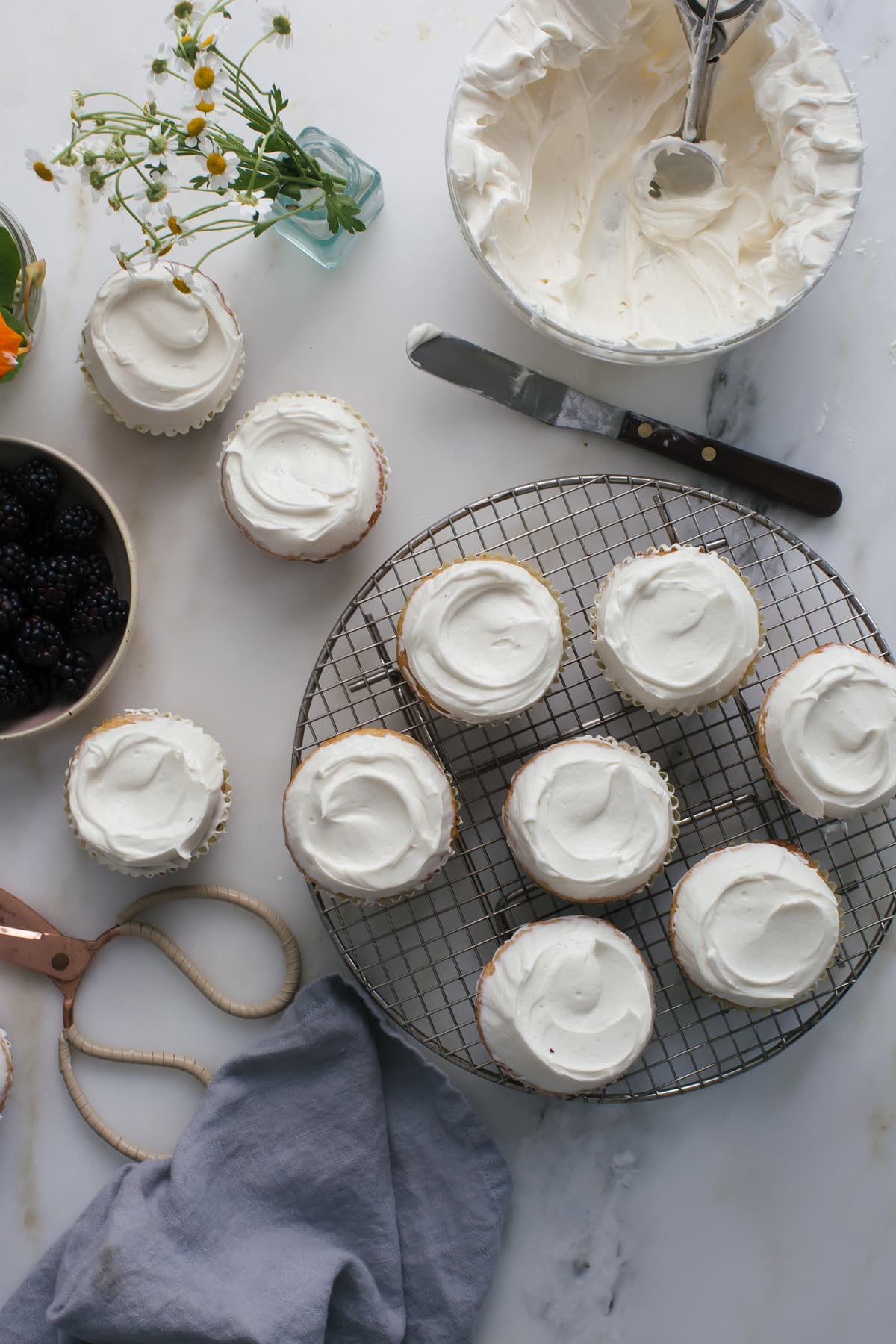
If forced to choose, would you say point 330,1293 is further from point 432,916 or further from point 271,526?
point 271,526

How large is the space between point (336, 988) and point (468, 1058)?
1.02 ft

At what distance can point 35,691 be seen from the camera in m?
2.14

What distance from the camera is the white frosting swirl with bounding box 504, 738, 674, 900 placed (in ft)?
6.34

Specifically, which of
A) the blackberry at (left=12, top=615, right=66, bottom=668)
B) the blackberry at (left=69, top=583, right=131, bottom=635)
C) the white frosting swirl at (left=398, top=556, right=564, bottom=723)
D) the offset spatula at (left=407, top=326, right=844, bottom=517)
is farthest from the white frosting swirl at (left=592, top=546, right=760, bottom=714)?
the blackberry at (left=12, top=615, right=66, bottom=668)

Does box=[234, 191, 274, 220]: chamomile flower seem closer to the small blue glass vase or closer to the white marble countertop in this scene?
the small blue glass vase

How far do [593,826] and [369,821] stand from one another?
0.42 m

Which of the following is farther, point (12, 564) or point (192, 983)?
point (192, 983)

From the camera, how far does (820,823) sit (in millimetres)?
2186

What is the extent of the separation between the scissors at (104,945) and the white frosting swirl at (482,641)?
67 cm

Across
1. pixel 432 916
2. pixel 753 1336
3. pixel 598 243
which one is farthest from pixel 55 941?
pixel 598 243

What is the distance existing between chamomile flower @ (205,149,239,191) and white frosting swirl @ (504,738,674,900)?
117cm

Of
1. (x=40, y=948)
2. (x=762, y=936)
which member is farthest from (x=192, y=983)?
(x=762, y=936)

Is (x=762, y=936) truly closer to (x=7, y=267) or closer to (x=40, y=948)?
(x=40, y=948)

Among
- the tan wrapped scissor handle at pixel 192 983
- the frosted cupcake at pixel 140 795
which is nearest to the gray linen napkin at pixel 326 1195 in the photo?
the tan wrapped scissor handle at pixel 192 983
